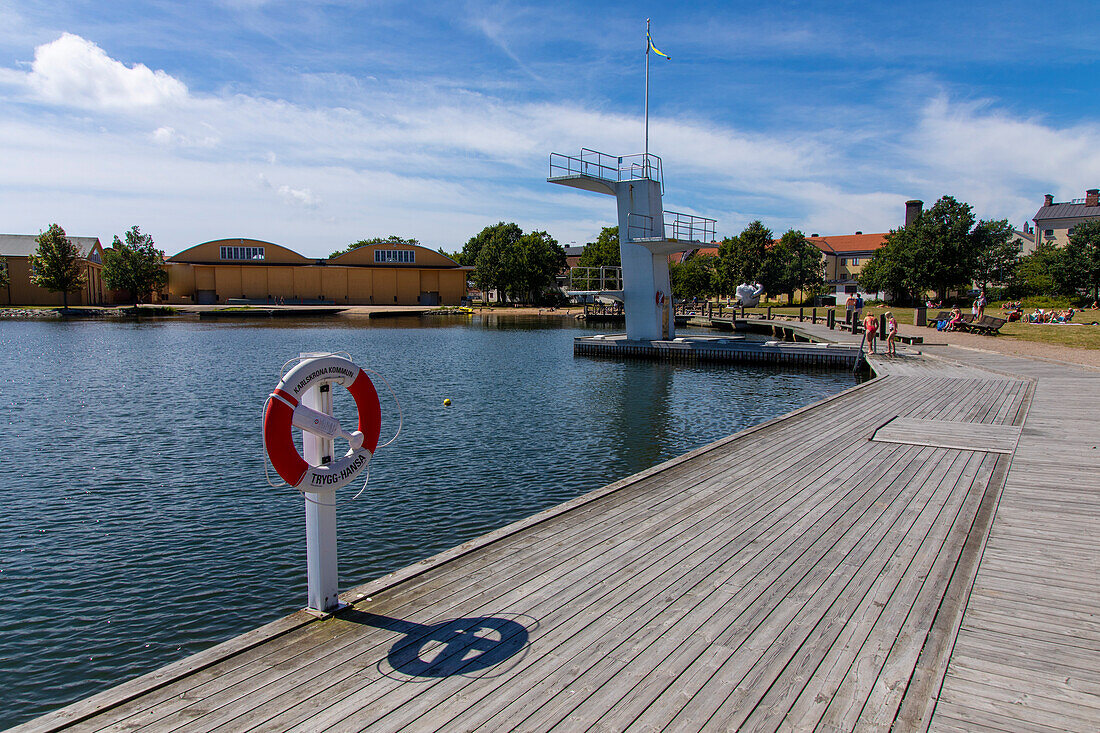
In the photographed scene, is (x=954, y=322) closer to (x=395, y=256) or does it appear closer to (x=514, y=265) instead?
(x=514, y=265)

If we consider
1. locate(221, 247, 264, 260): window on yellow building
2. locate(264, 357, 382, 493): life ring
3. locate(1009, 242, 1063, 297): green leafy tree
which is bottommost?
locate(264, 357, 382, 493): life ring

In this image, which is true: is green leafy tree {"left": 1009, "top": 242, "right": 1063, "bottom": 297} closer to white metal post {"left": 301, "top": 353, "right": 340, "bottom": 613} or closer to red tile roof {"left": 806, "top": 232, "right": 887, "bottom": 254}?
red tile roof {"left": 806, "top": 232, "right": 887, "bottom": 254}

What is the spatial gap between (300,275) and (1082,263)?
6626 cm

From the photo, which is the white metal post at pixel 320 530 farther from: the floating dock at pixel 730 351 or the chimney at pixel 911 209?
the chimney at pixel 911 209

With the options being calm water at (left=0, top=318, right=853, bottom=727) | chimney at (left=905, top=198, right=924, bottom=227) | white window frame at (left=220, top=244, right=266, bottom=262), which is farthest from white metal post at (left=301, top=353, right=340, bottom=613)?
chimney at (left=905, top=198, right=924, bottom=227)

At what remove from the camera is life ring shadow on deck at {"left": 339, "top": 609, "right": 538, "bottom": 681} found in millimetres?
3514

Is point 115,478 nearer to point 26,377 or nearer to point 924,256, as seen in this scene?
point 26,377

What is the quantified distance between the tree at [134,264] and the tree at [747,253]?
2167 inches

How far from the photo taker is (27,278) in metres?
63.8

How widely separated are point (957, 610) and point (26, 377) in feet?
81.7

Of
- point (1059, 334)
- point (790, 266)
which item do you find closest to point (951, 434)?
point (1059, 334)

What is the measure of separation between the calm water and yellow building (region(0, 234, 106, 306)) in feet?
168

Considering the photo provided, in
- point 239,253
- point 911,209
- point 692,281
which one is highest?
point 911,209

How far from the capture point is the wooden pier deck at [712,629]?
3.12 m
